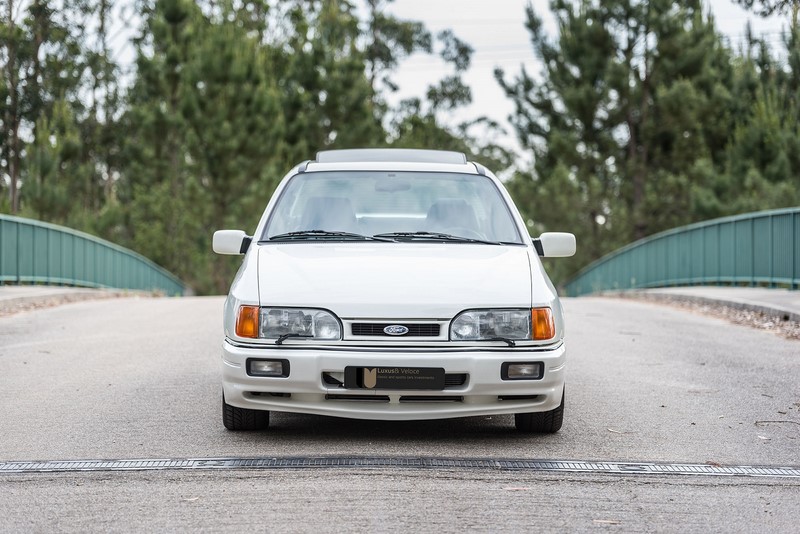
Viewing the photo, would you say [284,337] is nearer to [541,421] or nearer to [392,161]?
[541,421]

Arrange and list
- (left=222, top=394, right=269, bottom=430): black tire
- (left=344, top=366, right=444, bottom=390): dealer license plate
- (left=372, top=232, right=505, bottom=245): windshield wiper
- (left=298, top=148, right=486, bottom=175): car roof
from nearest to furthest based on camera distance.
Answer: (left=344, top=366, right=444, bottom=390): dealer license plate → (left=222, top=394, right=269, bottom=430): black tire → (left=372, top=232, right=505, bottom=245): windshield wiper → (left=298, top=148, right=486, bottom=175): car roof

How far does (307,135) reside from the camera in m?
40.8

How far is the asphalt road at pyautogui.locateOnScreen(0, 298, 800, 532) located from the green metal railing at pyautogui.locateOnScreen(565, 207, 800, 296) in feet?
24.4

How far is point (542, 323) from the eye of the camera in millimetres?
5664

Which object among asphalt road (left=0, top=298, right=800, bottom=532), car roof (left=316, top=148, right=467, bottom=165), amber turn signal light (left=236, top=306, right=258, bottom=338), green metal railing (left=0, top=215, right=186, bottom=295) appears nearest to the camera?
asphalt road (left=0, top=298, right=800, bottom=532)

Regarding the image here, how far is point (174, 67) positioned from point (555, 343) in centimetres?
3196

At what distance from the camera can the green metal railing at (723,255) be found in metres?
16.9

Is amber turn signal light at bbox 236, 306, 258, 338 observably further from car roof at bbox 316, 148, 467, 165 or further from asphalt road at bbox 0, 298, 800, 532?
car roof at bbox 316, 148, 467, 165

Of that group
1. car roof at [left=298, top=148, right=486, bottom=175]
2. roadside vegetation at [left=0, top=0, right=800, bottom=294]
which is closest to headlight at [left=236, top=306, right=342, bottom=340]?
car roof at [left=298, top=148, right=486, bottom=175]

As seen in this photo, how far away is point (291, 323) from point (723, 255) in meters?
15.8

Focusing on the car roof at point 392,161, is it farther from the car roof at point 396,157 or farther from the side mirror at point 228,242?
the side mirror at point 228,242

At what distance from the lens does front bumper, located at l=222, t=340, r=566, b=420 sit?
5.48 metres

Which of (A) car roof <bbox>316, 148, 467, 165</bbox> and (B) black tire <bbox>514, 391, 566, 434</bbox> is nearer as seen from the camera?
(B) black tire <bbox>514, 391, 566, 434</bbox>

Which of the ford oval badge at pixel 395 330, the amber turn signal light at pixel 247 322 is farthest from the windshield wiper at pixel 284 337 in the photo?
the ford oval badge at pixel 395 330
